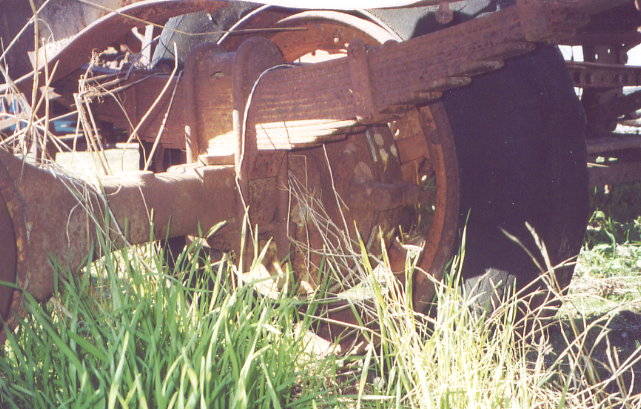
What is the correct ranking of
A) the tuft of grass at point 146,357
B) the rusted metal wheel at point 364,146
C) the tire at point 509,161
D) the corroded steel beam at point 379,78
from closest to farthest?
1. the tuft of grass at point 146,357
2. the corroded steel beam at point 379,78
3. the rusted metal wheel at point 364,146
4. the tire at point 509,161

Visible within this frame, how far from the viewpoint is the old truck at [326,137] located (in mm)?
1631

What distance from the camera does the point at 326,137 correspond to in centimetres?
190

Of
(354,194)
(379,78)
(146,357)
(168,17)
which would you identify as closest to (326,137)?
(379,78)

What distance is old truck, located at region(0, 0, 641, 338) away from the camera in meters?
1.63

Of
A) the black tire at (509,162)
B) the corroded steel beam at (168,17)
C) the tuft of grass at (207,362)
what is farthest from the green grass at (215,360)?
the corroded steel beam at (168,17)

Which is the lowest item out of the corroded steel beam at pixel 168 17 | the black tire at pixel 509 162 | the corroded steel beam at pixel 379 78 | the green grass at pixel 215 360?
the green grass at pixel 215 360

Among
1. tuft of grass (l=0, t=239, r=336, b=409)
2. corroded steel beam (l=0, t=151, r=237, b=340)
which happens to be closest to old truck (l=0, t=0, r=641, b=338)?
corroded steel beam (l=0, t=151, r=237, b=340)

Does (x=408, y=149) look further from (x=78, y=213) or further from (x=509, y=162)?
(x=78, y=213)

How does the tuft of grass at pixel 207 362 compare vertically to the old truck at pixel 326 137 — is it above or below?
below

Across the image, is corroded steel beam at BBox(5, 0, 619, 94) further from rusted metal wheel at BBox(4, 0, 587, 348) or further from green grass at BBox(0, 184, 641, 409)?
green grass at BBox(0, 184, 641, 409)

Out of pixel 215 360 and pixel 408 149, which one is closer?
pixel 215 360

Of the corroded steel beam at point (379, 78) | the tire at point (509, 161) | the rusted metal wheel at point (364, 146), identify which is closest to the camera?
the corroded steel beam at point (379, 78)

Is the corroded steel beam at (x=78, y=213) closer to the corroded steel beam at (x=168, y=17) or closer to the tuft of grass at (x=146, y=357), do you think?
the tuft of grass at (x=146, y=357)

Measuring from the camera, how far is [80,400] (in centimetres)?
137
